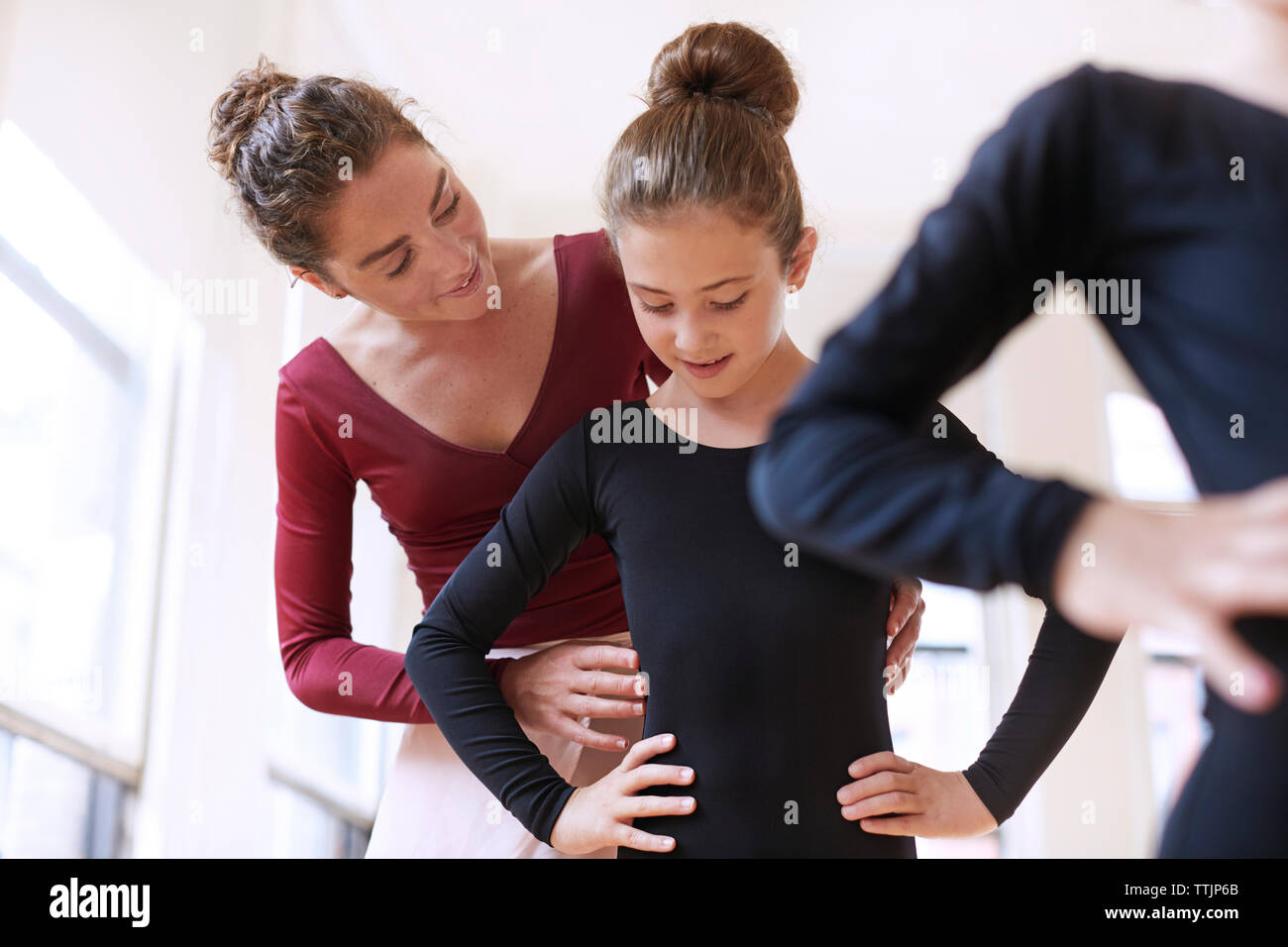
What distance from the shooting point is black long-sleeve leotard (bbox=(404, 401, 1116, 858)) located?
3.02ft

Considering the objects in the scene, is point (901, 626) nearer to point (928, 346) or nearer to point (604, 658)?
point (604, 658)

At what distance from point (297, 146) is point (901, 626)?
77 cm

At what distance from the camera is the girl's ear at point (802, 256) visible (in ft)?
3.47

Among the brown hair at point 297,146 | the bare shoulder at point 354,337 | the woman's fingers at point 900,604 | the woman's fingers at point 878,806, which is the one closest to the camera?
the woman's fingers at point 878,806

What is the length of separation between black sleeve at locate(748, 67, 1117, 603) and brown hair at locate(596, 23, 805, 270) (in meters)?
0.45

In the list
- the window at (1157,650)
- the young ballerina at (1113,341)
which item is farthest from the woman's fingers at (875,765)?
the window at (1157,650)

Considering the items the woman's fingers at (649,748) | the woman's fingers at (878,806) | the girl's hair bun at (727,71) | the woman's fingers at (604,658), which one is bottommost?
the woman's fingers at (878,806)

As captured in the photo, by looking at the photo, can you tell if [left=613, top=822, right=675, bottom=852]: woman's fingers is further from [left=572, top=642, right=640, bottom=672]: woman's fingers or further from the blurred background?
the blurred background

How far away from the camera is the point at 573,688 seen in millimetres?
1065

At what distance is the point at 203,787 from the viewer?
2299 millimetres

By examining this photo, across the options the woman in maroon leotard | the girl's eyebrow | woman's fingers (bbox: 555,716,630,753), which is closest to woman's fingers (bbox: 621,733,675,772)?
woman's fingers (bbox: 555,716,630,753)

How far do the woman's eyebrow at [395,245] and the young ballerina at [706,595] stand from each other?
24 cm

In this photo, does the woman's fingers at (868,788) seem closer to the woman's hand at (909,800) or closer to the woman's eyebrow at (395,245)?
the woman's hand at (909,800)
